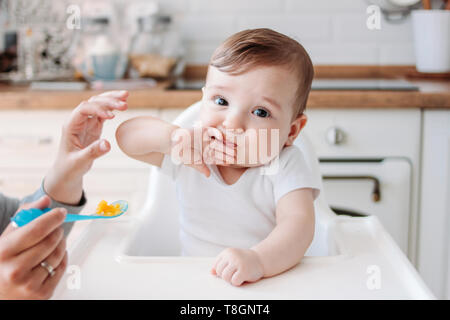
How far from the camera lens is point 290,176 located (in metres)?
0.65

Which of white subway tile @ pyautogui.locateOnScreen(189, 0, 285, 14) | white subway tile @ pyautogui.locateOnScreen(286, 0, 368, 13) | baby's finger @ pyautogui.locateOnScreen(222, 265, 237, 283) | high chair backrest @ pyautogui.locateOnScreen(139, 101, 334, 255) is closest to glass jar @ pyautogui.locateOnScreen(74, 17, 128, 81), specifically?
white subway tile @ pyautogui.locateOnScreen(189, 0, 285, 14)

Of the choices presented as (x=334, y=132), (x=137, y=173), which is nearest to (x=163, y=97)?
(x=137, y=173)

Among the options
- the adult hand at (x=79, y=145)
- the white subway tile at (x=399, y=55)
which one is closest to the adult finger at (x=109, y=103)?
the adult hand at (x=79, y=145)

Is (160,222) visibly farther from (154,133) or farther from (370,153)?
(370,153)

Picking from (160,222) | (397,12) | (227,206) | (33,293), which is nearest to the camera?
(33,293)

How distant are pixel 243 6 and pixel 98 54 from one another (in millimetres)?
440

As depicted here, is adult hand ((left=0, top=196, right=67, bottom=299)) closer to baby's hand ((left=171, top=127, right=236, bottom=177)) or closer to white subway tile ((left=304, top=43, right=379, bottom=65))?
baby's hand ((left=171, top=127, right=236, bottom=177))

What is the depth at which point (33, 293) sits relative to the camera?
479 mm

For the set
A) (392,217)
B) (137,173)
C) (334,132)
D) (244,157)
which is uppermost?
(244,157)

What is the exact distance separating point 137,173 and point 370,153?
0.53 metres

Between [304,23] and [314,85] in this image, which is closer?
[314,85]

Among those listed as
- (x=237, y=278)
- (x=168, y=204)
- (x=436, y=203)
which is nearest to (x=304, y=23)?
(x=436, y=203)

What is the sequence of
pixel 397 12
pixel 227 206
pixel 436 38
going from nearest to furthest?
pixel 227 206 → pixel 436 38 → pixel 397 12

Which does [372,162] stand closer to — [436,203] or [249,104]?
[436,203]
